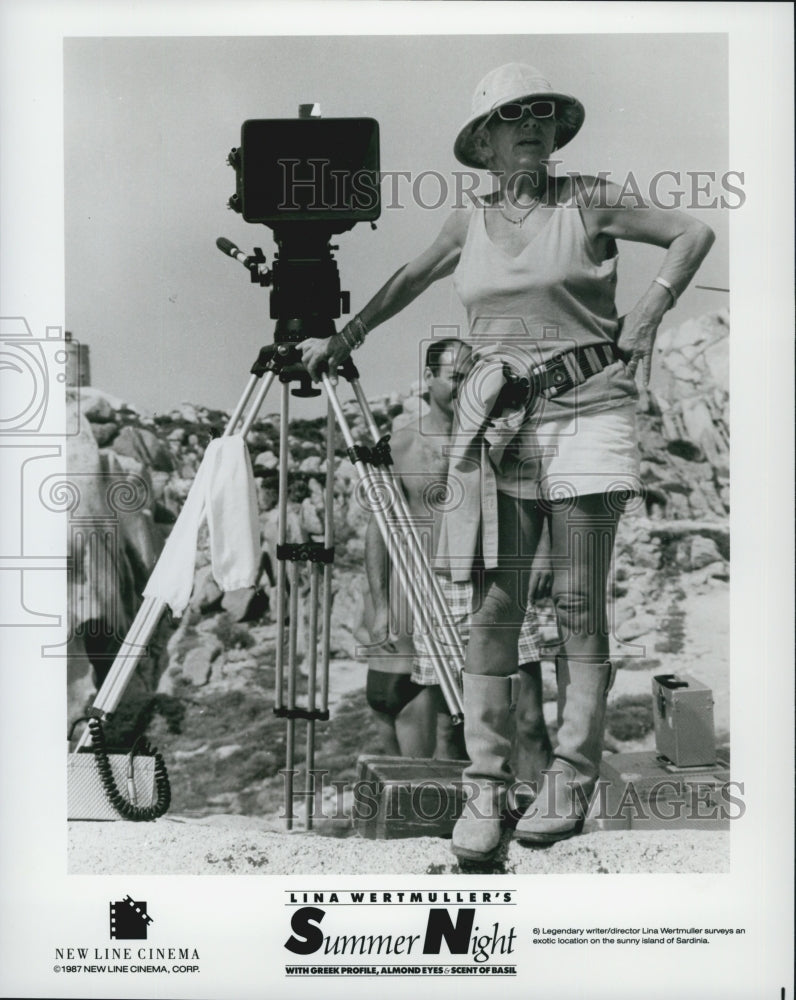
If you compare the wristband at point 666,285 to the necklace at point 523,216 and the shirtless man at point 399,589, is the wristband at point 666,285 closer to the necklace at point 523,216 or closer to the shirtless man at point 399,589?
the necklace at point 523,216

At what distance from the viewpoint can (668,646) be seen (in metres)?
4.30

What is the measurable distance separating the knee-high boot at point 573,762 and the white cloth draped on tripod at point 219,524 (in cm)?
122

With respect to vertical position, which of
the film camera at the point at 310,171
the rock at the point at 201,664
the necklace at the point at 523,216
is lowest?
the rock at the point at 201,664

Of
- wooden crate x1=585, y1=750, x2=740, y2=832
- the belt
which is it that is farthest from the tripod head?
wooden crate x1=585, y1=750, x2=740, y2=832

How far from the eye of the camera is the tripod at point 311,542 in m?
4.24

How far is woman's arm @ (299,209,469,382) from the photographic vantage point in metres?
4.25

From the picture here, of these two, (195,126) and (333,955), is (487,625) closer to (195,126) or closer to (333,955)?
(333,955)

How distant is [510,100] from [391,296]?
78 cm

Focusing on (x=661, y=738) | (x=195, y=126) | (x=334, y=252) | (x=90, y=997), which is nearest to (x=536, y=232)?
(x=334, y=252)

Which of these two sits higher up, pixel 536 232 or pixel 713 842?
pixel 536 232

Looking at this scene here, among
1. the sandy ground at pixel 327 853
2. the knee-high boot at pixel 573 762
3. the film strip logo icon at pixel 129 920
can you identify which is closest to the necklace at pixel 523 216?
the knee-high boot at pixel 573 762

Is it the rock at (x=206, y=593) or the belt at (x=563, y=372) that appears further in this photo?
the rock at (x=206, y=593)

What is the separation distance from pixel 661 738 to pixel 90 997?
2.20 metres

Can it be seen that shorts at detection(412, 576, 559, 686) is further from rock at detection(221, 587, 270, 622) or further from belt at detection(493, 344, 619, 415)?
belt at detection(493, 344, 619, 415)
